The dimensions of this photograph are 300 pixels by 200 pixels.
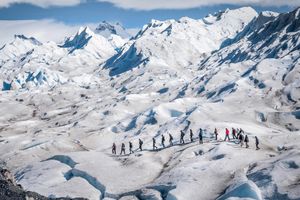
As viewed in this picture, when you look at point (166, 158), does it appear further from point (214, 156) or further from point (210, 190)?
point (210, 190)

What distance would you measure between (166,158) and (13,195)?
2424 centimetres

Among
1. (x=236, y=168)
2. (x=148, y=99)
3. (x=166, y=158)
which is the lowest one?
(x=148, y=99)

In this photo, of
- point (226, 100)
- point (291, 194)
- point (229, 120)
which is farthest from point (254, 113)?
point (291, 194)

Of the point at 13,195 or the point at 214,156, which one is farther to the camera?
the point at 214,156

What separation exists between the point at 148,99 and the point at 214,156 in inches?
4617

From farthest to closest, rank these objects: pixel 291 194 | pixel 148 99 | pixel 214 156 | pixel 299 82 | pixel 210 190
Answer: pixel 148 99 → pixel 299 82 → pixel 214 156 → pixel 210 190 → pixel 291 194

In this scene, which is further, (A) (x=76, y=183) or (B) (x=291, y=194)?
(A) (x=76, y=183)

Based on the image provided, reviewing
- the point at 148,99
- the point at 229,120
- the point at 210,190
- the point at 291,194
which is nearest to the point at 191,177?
the point at 210,190

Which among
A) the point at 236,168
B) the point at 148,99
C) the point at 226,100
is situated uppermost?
the point at 236,168

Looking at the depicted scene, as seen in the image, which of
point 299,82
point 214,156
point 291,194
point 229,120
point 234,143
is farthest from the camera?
point 299,82

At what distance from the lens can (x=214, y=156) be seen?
49969 mm

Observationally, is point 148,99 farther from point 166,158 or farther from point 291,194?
point 291,194

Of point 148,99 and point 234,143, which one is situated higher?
point 234,143

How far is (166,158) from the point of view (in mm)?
56125
